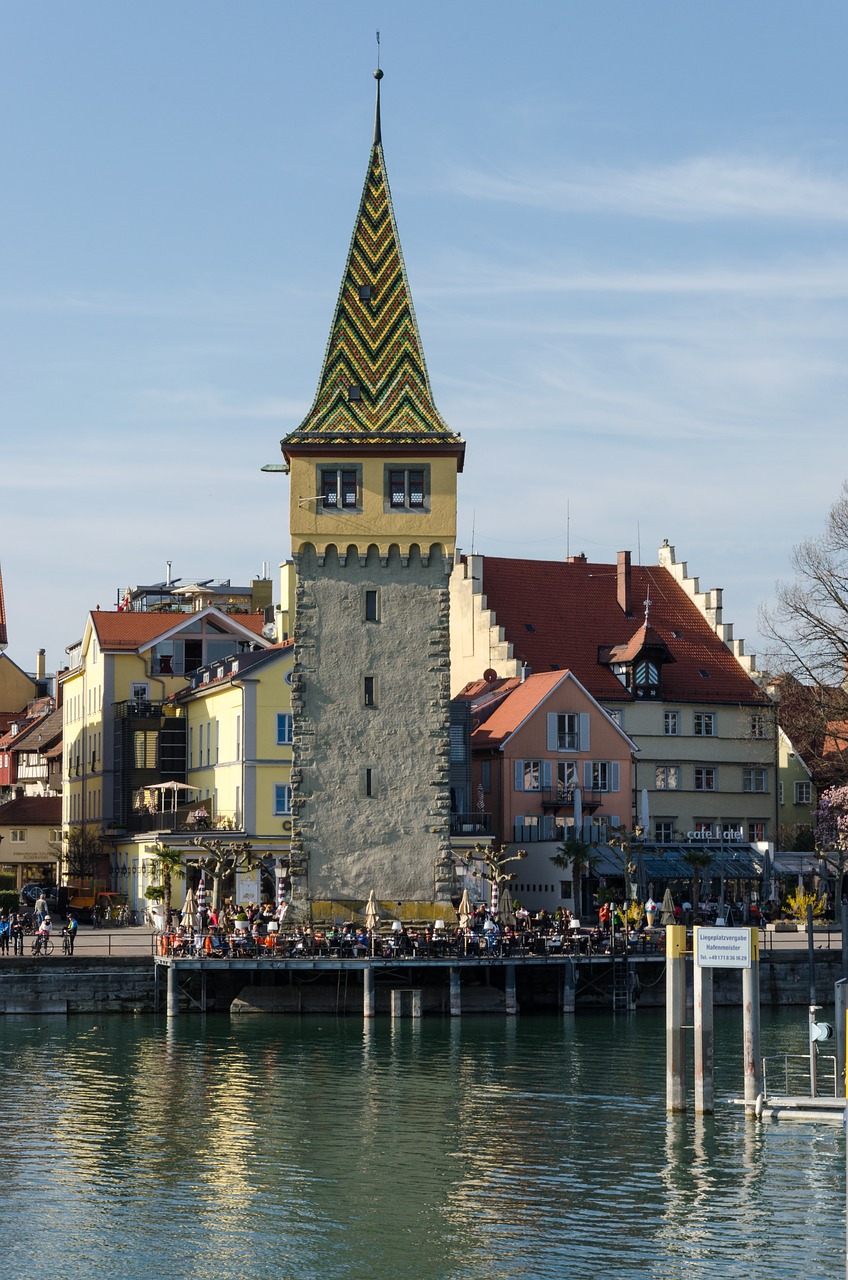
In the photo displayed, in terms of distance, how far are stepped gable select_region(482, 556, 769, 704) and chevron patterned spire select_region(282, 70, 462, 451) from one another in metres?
27.8

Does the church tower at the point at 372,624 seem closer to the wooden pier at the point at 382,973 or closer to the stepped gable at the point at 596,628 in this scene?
the wooden pier at the point at 382,973

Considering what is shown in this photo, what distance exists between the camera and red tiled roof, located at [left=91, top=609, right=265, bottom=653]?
307ft

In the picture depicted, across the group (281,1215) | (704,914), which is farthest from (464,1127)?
(704,914)

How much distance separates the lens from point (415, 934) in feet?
202

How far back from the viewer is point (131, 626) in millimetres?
95500

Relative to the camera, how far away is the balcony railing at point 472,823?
77.4 m

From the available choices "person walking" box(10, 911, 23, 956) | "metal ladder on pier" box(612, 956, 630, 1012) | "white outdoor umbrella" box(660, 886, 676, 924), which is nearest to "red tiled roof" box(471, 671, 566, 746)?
"white outdoor umbrella" box(660, 886, 676, 924)

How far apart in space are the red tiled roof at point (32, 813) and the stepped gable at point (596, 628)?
2963 centimetres

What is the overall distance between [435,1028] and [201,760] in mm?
30852

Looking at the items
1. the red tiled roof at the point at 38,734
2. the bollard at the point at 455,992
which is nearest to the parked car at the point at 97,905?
the bollard at the point at 455,992

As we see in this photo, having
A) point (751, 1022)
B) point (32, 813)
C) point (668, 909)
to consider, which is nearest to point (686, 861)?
point (668, 909)

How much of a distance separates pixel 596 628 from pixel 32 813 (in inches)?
1314

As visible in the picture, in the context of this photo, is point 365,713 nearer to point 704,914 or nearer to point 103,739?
point 704,914

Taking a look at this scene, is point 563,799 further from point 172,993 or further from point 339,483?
point 172,993
